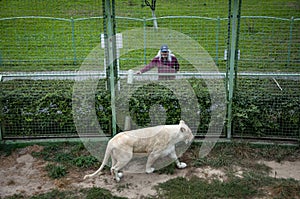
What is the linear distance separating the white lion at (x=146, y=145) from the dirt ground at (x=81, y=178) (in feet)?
0.50

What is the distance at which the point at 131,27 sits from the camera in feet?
38.4

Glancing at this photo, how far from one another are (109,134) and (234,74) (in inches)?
110

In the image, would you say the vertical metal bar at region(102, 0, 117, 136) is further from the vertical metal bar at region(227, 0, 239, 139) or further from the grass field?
the vertical metal bar at region(227, 0, 239, 139)

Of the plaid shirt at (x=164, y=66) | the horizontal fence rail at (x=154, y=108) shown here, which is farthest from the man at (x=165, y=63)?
the horizontal fence rail at (x=154, y=108)

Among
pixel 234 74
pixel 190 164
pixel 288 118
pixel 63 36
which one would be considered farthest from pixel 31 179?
pixel 63 36

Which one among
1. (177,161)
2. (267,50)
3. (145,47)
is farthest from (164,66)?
(267,50)

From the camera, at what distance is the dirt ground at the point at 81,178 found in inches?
215

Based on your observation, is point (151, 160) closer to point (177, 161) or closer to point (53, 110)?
point (177, 161)

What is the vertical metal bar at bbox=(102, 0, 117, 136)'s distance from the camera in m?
6.31

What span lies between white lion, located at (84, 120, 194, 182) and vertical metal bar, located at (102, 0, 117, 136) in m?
1.06

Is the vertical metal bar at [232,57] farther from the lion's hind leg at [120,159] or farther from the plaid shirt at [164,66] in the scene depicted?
the lion's hind leg at [120,159]

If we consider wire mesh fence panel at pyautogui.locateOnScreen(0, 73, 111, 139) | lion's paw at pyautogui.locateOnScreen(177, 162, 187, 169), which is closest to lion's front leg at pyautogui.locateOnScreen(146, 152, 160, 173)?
lion's paw at pyautogui.locateOnScreen(177, 162, 187, 169)

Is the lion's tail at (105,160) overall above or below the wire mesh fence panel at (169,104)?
below

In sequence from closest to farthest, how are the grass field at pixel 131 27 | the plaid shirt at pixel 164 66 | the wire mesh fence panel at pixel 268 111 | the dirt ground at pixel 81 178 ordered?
the dirt ground at pixel 81 178 < the wire mesh fence panel at pixel 268 111 < the plaid shirt at pixel 164 66 < the grass field at pixel 131 27
